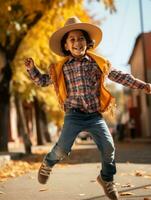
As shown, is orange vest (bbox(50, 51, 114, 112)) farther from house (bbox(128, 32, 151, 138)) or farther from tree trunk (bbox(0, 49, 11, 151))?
house (bbox(128, 32, 151, 138))

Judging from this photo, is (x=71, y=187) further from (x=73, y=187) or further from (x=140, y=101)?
(x=140, y=101)

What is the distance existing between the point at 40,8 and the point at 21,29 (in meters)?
1.26

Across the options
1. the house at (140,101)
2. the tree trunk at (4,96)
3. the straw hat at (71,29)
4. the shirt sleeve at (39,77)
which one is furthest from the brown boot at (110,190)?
the house at (140,101)

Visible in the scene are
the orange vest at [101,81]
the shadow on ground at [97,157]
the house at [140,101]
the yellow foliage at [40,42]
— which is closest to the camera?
the orange vest at [101,81]

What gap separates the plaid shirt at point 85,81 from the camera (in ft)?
20.5

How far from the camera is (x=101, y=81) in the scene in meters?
6.34

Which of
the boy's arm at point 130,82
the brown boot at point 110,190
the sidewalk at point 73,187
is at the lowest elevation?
the sidewalk at point 73,187

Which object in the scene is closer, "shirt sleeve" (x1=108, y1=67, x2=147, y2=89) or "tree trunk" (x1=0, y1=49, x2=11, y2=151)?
"shirt sleeve" (x1=108, y1=67, x2=147, y2=89)

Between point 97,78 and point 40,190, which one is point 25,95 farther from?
point 97,78

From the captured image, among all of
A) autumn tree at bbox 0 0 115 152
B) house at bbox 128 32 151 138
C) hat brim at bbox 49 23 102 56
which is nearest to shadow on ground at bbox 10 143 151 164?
autumn tree at bbox 0 0 115 152

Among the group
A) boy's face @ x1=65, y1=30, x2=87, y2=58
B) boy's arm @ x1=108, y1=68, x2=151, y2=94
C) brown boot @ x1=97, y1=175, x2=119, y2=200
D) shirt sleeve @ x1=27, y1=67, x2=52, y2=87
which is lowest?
brown boot @ x1=97, y1=175, x2=119, y2=200

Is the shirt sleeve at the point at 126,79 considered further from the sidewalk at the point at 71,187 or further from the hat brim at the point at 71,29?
the sidewalk at the point at 71,187

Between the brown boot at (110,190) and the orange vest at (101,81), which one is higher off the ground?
the orange vest at (101,81)

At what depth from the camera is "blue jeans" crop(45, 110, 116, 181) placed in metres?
6.21
